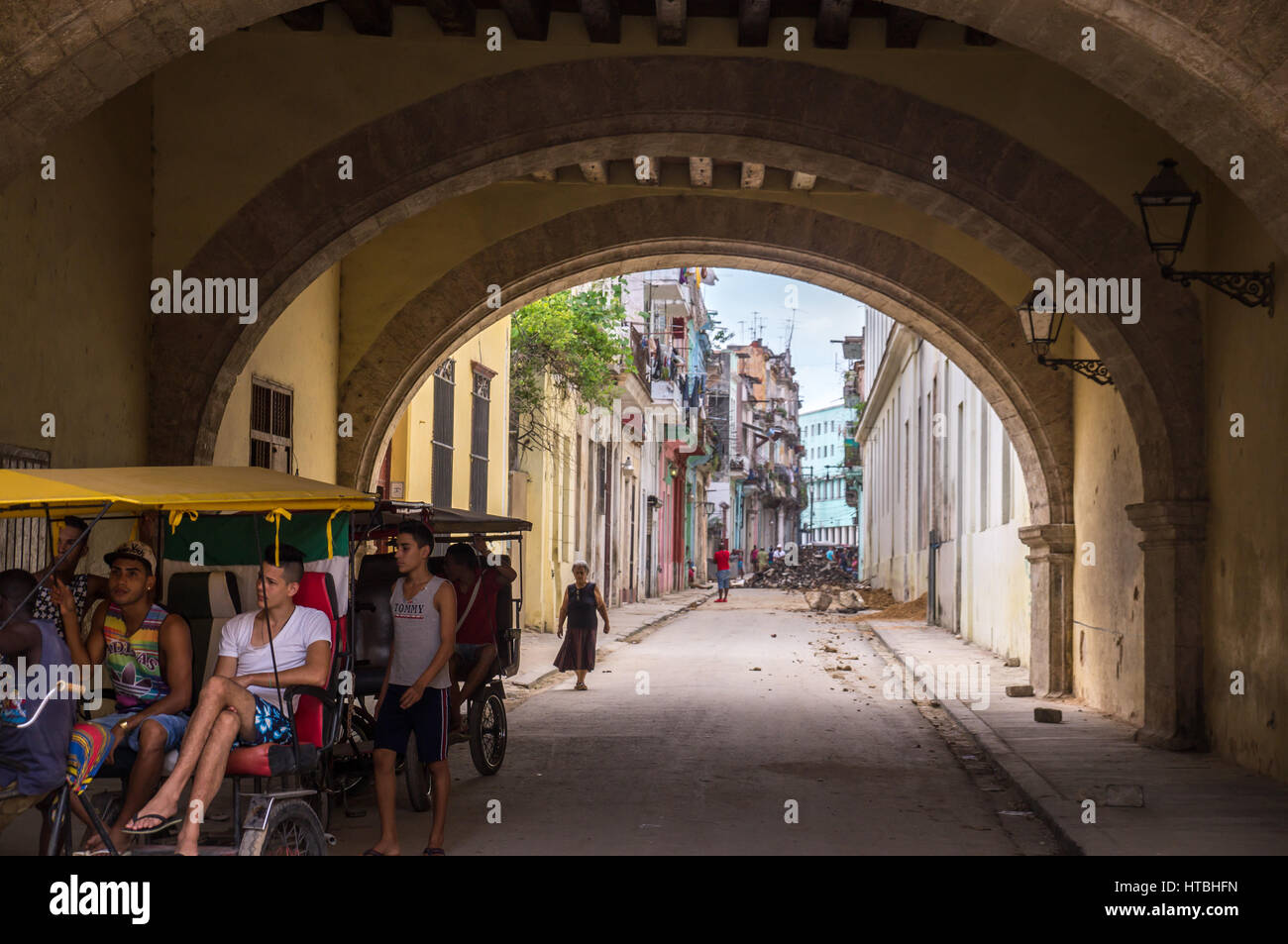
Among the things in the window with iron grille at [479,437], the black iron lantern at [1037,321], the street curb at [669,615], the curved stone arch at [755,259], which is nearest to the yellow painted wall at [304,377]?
the curved stone arch at [755,259]

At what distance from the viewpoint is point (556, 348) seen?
25.6 m

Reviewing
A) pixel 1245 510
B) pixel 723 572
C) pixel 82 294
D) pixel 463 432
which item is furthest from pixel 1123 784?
pixel 723 572

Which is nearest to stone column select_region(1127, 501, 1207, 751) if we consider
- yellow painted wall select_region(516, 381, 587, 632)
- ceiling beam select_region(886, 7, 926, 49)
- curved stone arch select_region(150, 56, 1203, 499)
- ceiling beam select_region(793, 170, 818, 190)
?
curved stone arch select_region(150, 56, 1203, 499)

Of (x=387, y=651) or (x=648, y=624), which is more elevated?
(x=387, y=651)

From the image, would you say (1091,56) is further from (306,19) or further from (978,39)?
(306,19)

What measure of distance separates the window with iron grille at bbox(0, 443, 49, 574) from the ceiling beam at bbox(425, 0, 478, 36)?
169 inches

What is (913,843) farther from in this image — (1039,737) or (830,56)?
(830,56)

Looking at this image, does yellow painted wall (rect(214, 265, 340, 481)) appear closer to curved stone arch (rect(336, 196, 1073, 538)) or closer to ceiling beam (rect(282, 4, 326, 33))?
curved stone arch (rect(336, 196, 1073, 538))

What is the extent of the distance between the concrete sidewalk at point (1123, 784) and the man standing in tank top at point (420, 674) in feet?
10.3

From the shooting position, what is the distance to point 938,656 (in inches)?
824

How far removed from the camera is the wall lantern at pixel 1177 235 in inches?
377

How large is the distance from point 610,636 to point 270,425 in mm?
13014

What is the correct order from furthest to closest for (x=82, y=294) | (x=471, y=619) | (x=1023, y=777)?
1. (x=82, y=294)
2. (x=471, y=619)
3. (x=1023, y=777)
